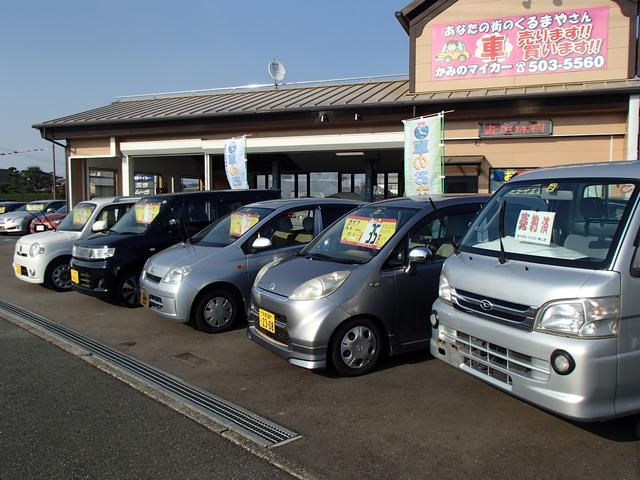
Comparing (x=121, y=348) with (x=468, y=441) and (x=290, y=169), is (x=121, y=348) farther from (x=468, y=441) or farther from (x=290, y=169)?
(x=290, y=169)

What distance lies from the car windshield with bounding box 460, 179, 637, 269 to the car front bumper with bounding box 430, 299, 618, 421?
0.56 metres

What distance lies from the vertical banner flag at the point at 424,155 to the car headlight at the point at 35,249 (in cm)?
702

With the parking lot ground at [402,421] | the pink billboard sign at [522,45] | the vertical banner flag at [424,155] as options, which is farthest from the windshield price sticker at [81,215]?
the pink billboard sign at [522,45]

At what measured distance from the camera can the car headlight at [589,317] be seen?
310 cm

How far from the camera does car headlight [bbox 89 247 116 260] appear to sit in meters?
7.76

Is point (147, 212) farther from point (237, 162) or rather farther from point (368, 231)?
point (237, 162)

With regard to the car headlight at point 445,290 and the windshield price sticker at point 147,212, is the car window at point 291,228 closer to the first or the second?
the windshield price sticker at point 147,212

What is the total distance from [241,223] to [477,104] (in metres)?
7.50

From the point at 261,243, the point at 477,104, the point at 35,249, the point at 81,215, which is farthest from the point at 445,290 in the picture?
the point at 477,104

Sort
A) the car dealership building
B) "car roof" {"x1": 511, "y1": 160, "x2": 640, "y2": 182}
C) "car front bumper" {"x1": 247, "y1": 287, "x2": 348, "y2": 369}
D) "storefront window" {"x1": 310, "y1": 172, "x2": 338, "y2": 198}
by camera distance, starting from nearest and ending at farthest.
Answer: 1. "car roof" {"x1": 511, "y1": 160, "x2": 640, "y2": 182}
2. "car front bumper" {"x1": 247, "y1": 287, "x2": 348, "y2": 369}
3. the car dealership building
4. "storefront window" {"x1": 310, "y1": 172, "x2": 338, "y2": 198}

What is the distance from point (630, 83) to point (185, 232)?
31.8 feet

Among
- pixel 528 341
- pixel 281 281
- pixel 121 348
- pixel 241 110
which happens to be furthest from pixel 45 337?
pixel 241 110

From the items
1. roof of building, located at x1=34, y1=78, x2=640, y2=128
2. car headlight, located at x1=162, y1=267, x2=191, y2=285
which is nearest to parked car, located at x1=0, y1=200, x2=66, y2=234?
roof of building, located at x1=34, y1=78, x2=640, y2=128

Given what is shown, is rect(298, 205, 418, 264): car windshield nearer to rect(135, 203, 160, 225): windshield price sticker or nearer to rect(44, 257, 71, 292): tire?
rect(135, 203, 160, 225): windshield price sticker
